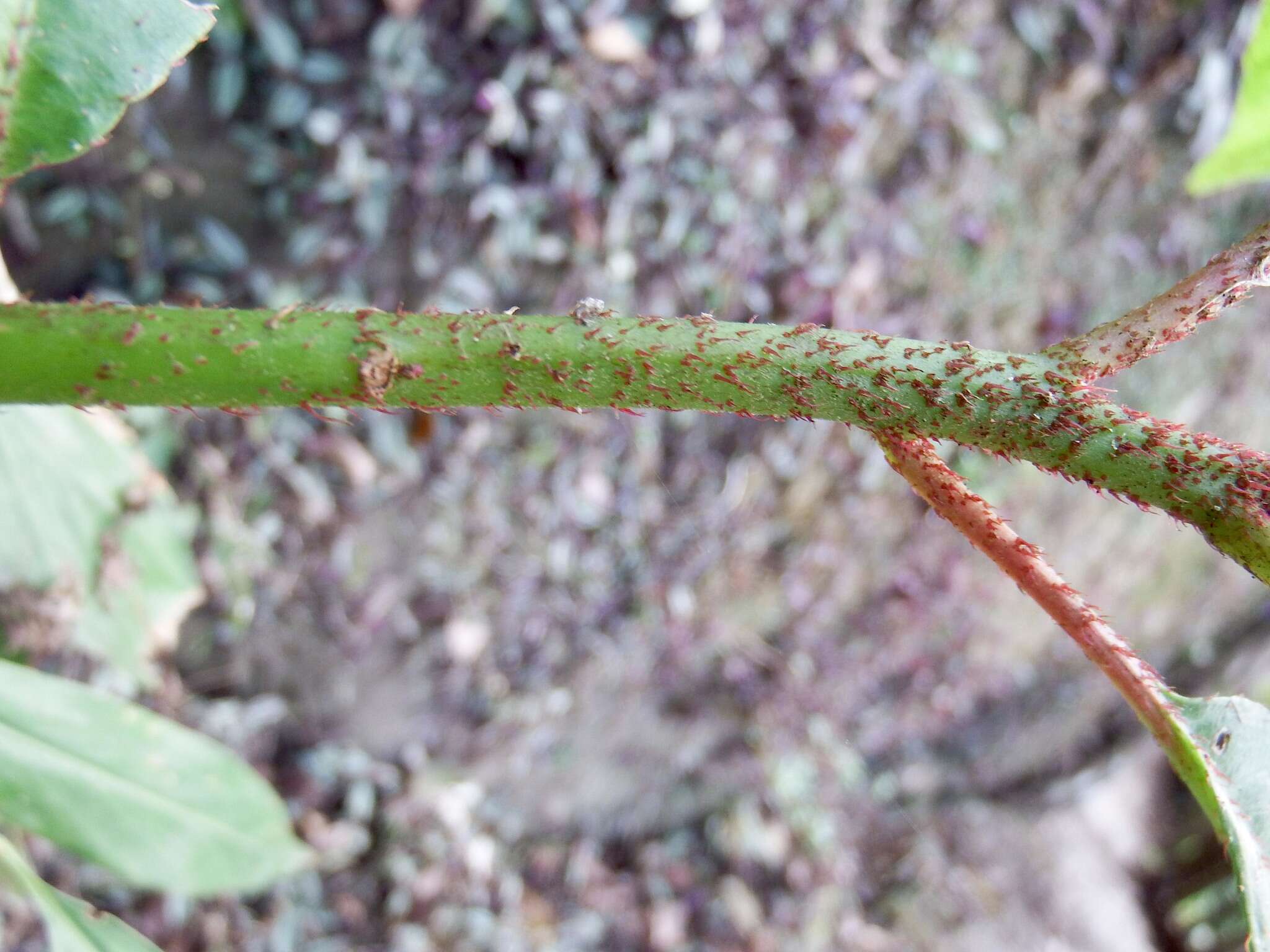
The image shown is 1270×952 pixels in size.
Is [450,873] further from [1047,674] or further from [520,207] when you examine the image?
A: [1047,674]

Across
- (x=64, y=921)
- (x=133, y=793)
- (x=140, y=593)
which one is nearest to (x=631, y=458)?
(x=140, y=593)

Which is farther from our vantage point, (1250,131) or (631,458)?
(631,458)

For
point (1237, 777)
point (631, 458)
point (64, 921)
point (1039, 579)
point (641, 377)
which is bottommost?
point (1237, 777)

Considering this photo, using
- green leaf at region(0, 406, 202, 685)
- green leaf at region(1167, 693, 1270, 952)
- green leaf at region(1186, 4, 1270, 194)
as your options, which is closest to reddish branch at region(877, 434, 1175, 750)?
green leaf at region(1167, 693, 1270, 952)

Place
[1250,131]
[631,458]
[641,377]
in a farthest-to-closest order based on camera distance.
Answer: [631,458] → [1250,131] → [641,377]

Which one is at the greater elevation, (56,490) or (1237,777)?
(56,490)

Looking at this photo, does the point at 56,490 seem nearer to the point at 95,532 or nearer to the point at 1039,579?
the point at 95,532
